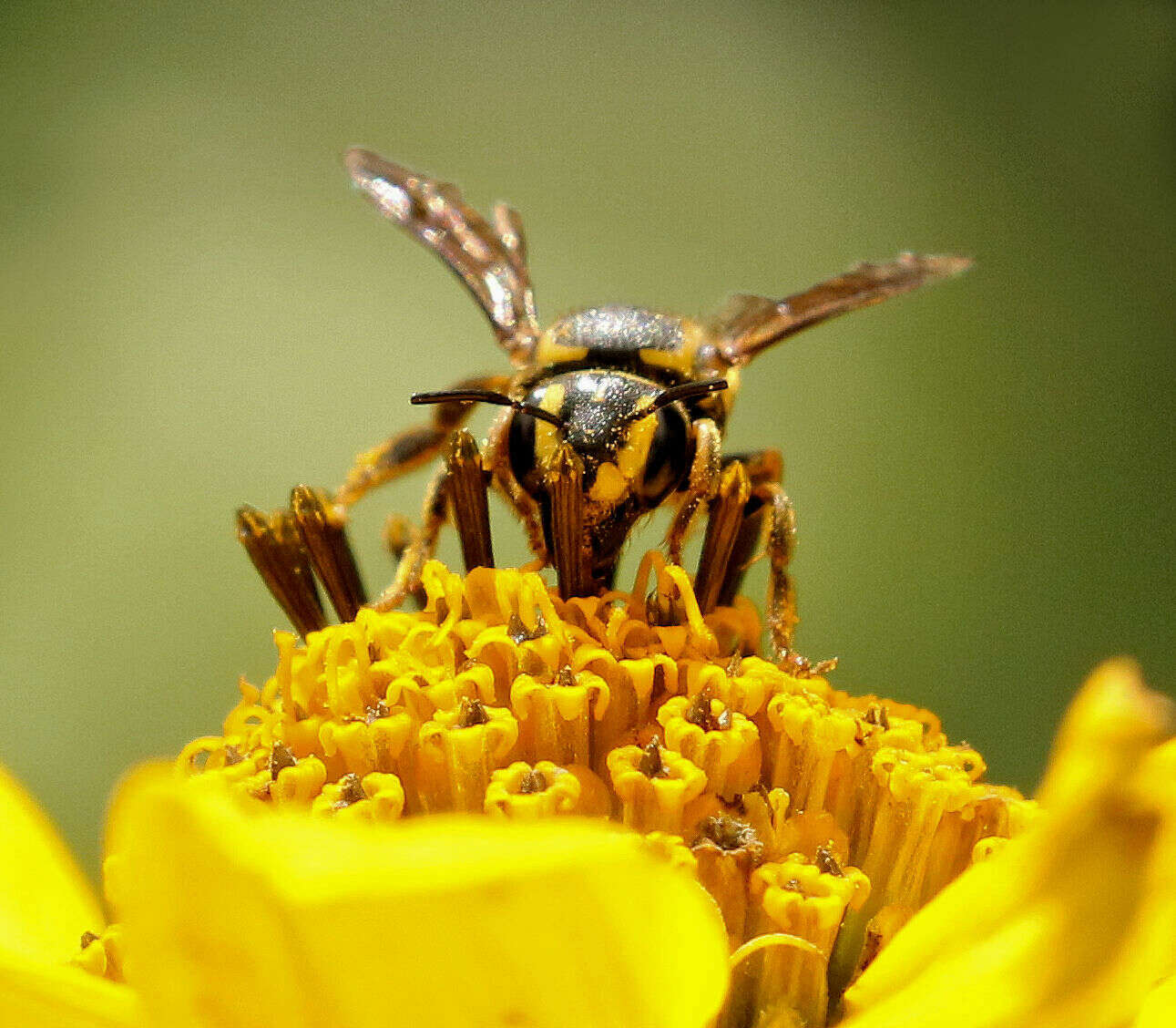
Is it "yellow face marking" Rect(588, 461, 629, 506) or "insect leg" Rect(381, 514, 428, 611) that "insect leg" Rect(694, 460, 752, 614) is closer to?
"yellow face marking" Rect(588, 461, 629, 506)

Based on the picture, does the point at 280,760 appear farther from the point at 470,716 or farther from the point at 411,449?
the point at 411,449

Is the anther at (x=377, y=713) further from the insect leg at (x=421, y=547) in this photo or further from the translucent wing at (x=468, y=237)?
the translucent wing at (x=468, y=237)

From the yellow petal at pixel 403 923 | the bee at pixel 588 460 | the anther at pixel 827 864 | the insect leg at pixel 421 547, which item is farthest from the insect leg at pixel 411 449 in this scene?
the yellow petal at pixel 403 923

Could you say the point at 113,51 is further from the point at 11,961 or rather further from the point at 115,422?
the point at 11,961

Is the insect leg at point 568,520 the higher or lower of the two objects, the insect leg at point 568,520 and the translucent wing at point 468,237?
the lower

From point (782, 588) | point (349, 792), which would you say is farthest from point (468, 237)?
point (349, 792)

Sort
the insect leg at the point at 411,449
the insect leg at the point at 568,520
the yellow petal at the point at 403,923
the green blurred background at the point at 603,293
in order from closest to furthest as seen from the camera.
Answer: the yellow petal at the point at 403,923
the insect leg at the point at 568,520
the insect leg at the point at 411,449
the green blurred background at the point at 603,293
